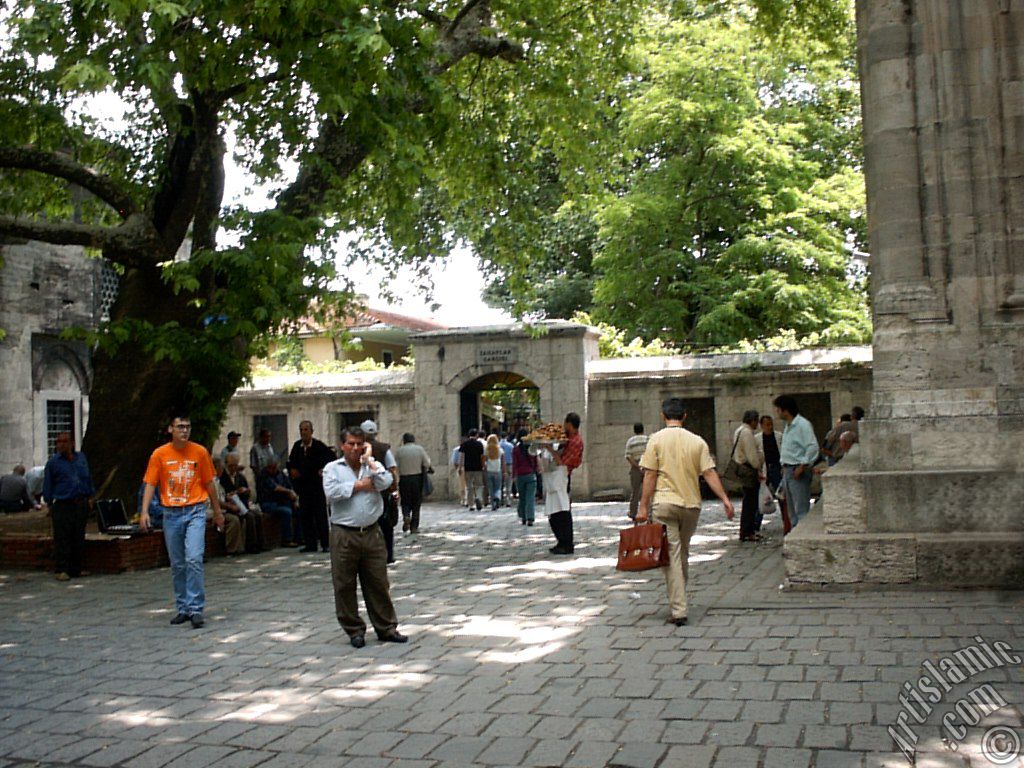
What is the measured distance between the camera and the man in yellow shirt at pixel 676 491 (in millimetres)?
8289

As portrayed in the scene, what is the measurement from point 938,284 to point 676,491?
3.47 metres

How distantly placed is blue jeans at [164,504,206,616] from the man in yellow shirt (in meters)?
3.94

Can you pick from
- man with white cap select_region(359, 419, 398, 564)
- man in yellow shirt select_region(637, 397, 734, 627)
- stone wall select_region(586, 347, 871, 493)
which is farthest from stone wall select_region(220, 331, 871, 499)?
man in yellow shirt select_region(637, 397, 734, 627)

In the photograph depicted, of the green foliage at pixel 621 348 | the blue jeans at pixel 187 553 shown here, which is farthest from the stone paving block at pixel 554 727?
the green foliage at pixel 621 348

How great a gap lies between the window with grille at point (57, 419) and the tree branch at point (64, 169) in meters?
13.4

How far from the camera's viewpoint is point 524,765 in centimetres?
505

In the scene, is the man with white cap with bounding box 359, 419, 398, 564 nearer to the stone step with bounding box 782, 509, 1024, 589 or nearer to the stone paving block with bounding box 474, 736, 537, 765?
the stone step with bounding box 782, 509, 1024, 589

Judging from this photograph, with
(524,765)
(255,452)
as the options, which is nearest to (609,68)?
(255,452)

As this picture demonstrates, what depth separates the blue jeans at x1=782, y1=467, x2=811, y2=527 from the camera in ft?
Result: 42.1

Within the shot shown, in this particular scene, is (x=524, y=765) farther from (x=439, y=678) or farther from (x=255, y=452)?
(x=255, y=452)

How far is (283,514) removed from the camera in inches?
618

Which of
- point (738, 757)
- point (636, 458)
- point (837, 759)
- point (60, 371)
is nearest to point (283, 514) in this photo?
point (636, 458)

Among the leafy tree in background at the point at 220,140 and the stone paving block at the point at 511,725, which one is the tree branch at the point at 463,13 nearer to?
the leafy tree in background at the point at 220,140

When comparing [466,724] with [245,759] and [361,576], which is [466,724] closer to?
[245,759]
